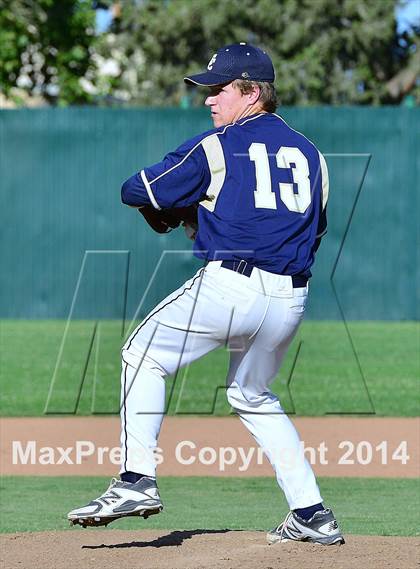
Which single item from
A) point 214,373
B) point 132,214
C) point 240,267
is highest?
point 240,267

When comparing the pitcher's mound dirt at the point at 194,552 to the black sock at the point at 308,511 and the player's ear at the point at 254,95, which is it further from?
the player's ear at the point at 254,95

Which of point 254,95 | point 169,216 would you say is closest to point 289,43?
point 254,95

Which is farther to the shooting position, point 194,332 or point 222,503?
point 222,503

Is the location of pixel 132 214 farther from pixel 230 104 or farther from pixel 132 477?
pixel 132 477

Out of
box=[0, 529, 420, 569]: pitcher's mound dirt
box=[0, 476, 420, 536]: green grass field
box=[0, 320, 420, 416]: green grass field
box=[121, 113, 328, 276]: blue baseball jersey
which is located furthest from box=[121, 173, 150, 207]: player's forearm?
box=[0, 320, 420, 416]: green grass field

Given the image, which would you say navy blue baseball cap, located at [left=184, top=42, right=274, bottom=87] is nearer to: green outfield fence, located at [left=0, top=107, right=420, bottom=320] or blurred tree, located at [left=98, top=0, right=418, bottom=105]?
green outfield fence, located at [left=0, top=107, right=420, bottom=320]

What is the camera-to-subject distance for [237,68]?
491 cm

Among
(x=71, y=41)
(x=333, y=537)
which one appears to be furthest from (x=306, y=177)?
(x=71, y=41)

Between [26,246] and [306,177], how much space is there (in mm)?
11723

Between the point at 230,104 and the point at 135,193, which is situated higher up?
the point at 230,104

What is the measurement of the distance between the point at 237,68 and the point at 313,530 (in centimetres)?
192

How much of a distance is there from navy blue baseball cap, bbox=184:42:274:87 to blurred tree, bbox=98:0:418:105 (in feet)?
94.0

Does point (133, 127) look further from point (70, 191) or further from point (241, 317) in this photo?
point (241, 317)

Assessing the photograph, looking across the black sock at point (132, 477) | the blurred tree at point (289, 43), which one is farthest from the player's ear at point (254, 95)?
the blurred tree at point (289, 43)
